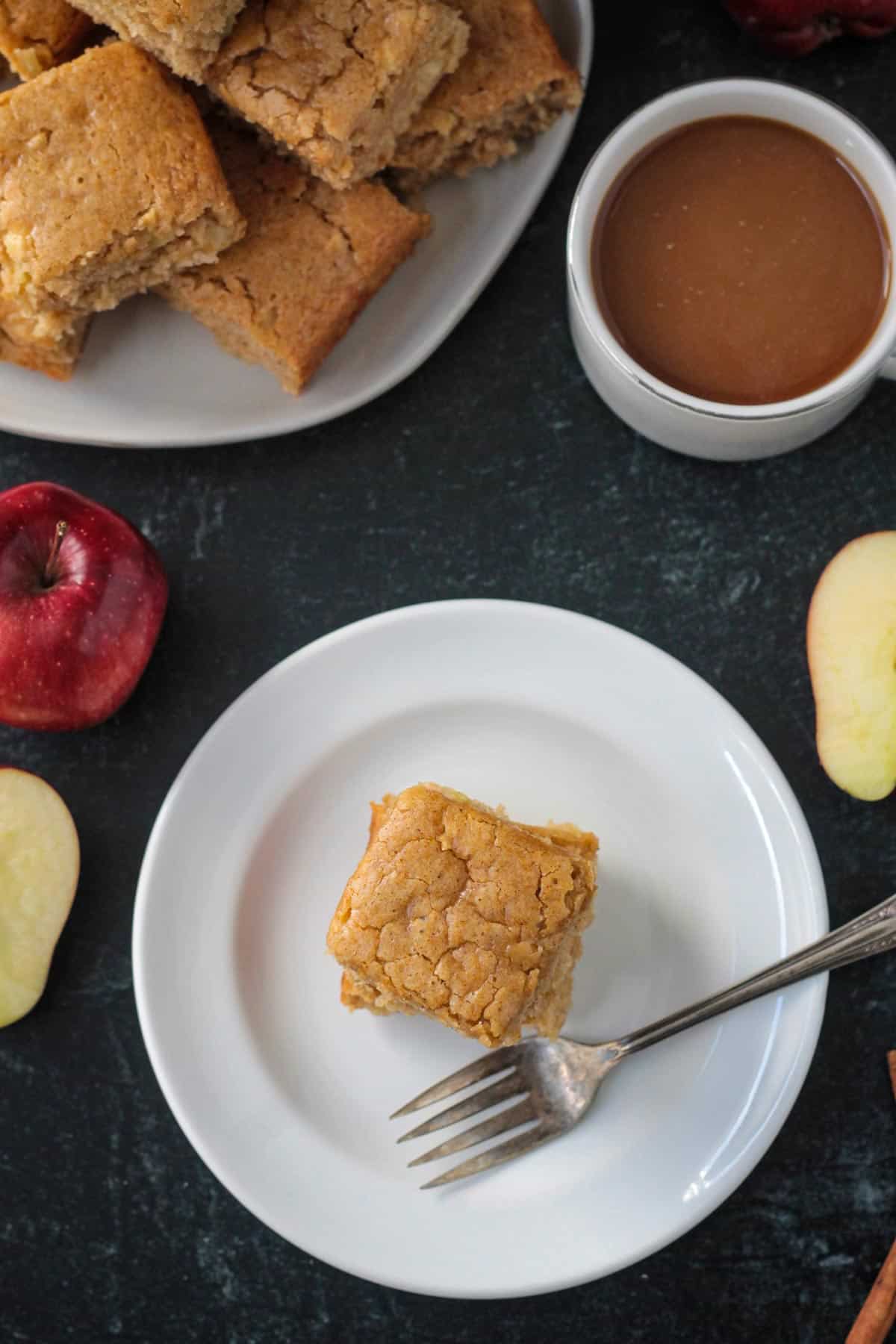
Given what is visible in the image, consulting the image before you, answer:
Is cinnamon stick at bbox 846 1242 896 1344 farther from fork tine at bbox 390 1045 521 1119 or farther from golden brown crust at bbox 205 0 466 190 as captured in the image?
golden brown crust at bbox 205 0 466 190

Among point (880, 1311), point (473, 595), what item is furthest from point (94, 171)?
point (880, 1311)

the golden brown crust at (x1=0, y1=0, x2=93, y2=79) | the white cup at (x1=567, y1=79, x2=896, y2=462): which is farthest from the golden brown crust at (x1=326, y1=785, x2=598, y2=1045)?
the golden brown crust at (x1=0, y1=0, x2=93, y2=79)

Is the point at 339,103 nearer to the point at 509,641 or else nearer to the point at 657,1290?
the point at 509,641

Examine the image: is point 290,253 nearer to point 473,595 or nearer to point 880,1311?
point 473,595

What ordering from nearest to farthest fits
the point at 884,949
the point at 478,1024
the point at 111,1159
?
1. the point at 478,1024
2. the point at 884,949
3. the point at 111,1159

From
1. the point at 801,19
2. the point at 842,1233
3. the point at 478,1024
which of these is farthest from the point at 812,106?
the point at 842,1233
